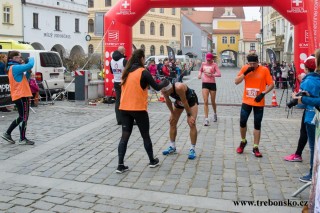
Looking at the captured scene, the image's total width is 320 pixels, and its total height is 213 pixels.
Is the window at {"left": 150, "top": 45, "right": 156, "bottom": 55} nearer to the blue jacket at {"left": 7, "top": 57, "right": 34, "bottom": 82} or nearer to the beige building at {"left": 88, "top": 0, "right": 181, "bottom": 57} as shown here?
the beige building at {"left": 88, "top": 0, "right": 181, "bottom": 57}

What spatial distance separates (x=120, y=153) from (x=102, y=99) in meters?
9.63

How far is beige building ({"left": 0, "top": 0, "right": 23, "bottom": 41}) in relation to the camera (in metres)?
37.0

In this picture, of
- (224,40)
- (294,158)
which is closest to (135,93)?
(294,158)

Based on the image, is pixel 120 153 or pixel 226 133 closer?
pixel 120 153

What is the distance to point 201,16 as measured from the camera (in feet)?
363

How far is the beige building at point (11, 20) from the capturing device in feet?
121

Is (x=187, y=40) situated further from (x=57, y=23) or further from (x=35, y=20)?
(x=35, y=20)

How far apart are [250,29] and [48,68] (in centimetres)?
8465

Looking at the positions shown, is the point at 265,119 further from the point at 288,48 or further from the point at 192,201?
the point at 288,48

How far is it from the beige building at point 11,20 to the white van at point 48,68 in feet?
72.1

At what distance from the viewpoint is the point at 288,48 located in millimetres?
37656

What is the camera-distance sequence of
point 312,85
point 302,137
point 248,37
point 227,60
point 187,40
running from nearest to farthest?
point 312,85
point 302,137
point 187,40
point 248,37
point 227,60

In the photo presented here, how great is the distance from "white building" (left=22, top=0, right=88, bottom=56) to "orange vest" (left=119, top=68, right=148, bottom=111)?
35661mm

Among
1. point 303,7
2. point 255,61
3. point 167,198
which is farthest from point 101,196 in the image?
point 303,7
